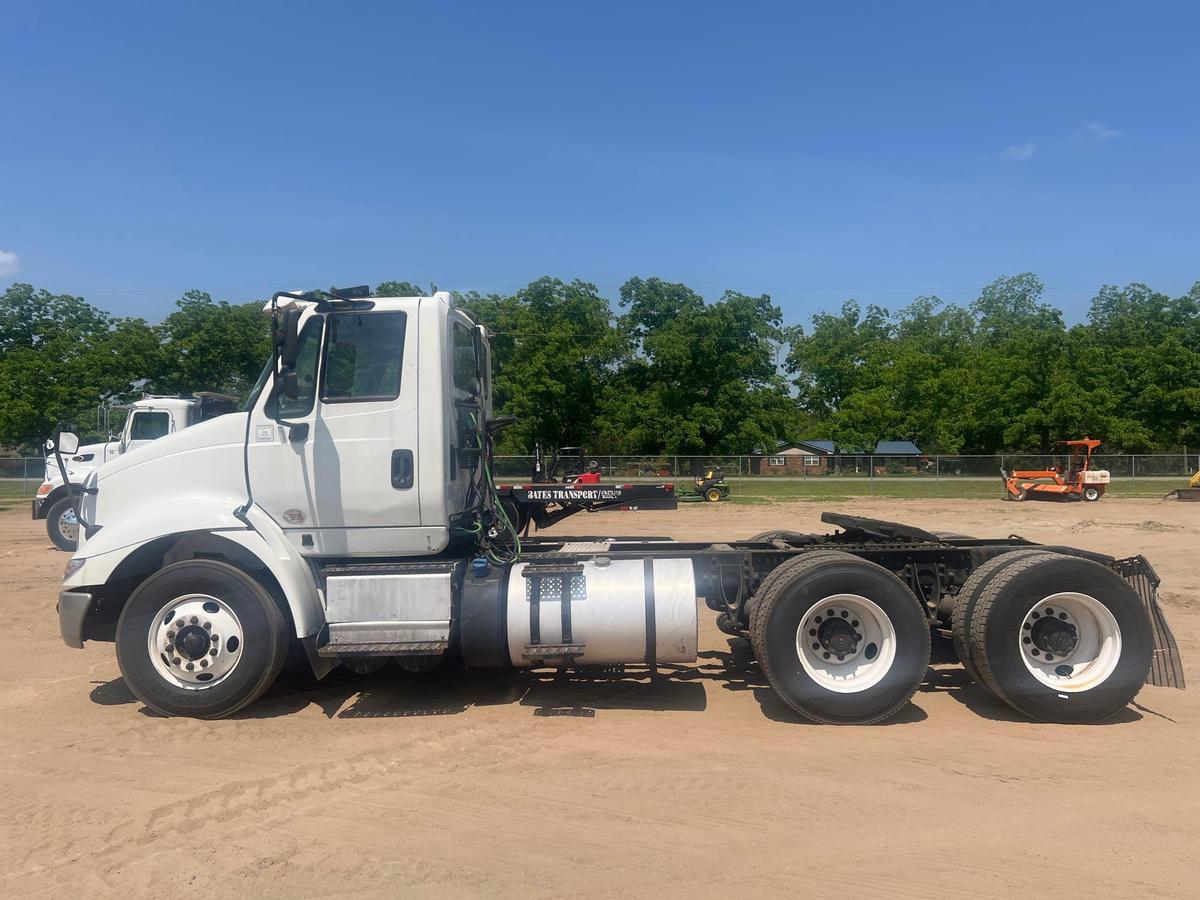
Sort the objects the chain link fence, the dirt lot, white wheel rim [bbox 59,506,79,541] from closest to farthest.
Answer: the dirt lot < white wheel rim [bbox 59,506,79,541] < the chain link fence

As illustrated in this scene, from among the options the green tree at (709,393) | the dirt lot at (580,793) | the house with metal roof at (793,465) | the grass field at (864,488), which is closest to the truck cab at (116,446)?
the dirt lot at (580,793)

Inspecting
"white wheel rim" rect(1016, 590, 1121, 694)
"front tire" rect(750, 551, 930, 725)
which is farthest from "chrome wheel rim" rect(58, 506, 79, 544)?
"white wheel rim" rect(1016, 590, 1121, 694)

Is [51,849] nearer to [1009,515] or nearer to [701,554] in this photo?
[701,554]

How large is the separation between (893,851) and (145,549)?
5266 mm

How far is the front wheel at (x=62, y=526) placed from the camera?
53.7 feet

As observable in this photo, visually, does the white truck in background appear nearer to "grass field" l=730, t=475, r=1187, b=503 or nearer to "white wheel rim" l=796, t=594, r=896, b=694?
"white wheel rim" l=796, t=594, r=896, b=694

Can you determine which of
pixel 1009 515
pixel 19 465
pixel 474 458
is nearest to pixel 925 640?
pixel 474 458

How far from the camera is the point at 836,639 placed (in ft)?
19.3

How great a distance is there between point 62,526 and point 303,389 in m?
13.6

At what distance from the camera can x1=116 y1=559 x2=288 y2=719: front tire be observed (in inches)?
230

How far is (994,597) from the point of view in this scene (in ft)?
18.8

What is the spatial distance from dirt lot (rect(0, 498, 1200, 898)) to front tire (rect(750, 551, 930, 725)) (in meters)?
0.23

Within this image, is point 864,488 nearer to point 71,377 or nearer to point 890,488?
point 890,488

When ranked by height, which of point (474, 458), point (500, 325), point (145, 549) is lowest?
point (145, 549)
